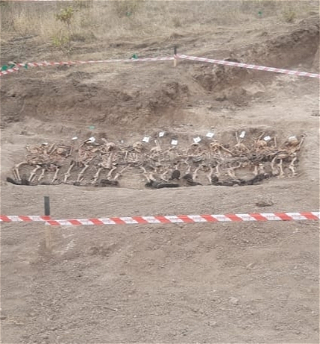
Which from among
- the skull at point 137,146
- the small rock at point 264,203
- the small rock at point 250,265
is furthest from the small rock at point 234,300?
the skull at point 137,146

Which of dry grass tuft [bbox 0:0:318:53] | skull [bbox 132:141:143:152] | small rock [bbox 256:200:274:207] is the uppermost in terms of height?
dry grass tuft [bbox 0:0:318:53]

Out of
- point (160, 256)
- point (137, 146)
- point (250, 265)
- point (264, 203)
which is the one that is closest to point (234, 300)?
point (250, 265)

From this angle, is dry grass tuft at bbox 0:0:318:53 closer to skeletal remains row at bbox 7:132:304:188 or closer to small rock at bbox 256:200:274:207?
skeletal remains row at bbox 7:132:304:188

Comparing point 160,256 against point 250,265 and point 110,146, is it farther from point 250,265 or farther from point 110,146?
point 110,146

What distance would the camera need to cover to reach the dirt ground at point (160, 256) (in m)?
4.95

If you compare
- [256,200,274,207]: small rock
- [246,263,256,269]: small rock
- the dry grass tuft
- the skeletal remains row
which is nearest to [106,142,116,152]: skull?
the skeletal remains row

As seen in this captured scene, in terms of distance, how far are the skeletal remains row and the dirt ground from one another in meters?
0.29

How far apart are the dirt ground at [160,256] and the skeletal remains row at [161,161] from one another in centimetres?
29

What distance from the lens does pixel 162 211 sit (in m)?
7.02

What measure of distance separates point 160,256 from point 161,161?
154 inches

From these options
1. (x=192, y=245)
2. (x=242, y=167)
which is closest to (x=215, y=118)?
(x=242, y=167)

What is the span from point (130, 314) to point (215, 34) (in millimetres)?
Result: 12172

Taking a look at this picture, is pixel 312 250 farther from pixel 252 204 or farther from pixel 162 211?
pixel 162 211

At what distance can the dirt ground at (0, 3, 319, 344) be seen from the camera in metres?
4.95
